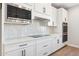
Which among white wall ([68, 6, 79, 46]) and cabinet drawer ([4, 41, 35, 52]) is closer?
cabinet drawer ([4, 41, 35, 52])

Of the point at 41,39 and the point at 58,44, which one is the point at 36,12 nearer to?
the point at 41,39

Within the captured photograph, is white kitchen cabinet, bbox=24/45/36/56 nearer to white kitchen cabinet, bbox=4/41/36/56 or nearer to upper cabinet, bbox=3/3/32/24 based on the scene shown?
white kitchen cabinet, bbox=4/41/36/56

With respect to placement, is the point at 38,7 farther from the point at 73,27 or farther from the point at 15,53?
the point at 15,53

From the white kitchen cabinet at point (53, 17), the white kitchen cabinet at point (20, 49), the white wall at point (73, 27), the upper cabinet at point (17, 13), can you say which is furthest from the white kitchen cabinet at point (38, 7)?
the white kitchen cabinet at point (20, 49)

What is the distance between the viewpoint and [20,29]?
1685 mm

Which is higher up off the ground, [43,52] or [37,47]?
[37,47]

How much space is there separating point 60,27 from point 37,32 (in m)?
0.58

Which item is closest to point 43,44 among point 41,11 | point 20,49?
point 20,49

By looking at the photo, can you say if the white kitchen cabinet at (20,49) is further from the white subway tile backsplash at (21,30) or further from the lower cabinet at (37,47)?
the white subway tile backsplash at (21,30)

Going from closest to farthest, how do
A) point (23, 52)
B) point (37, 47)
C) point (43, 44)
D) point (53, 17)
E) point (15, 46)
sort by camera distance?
1. point (15, 46)
2. point (23, 52)
3. point (37, 47)
4. point (43, 44)
5. point (53, 17)

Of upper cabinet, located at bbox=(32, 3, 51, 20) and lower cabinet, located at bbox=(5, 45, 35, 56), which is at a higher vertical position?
upper cabinet, located at bbox=(32, 3, 51, 20)

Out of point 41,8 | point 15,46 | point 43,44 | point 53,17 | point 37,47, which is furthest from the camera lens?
point 53,17

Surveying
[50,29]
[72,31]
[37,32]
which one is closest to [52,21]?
[50,29]

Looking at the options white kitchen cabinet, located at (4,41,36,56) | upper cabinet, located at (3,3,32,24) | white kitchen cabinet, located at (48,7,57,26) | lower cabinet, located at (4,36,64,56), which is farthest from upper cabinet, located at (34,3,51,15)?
white kitchen cabinet, located at (4,41,36,56)
